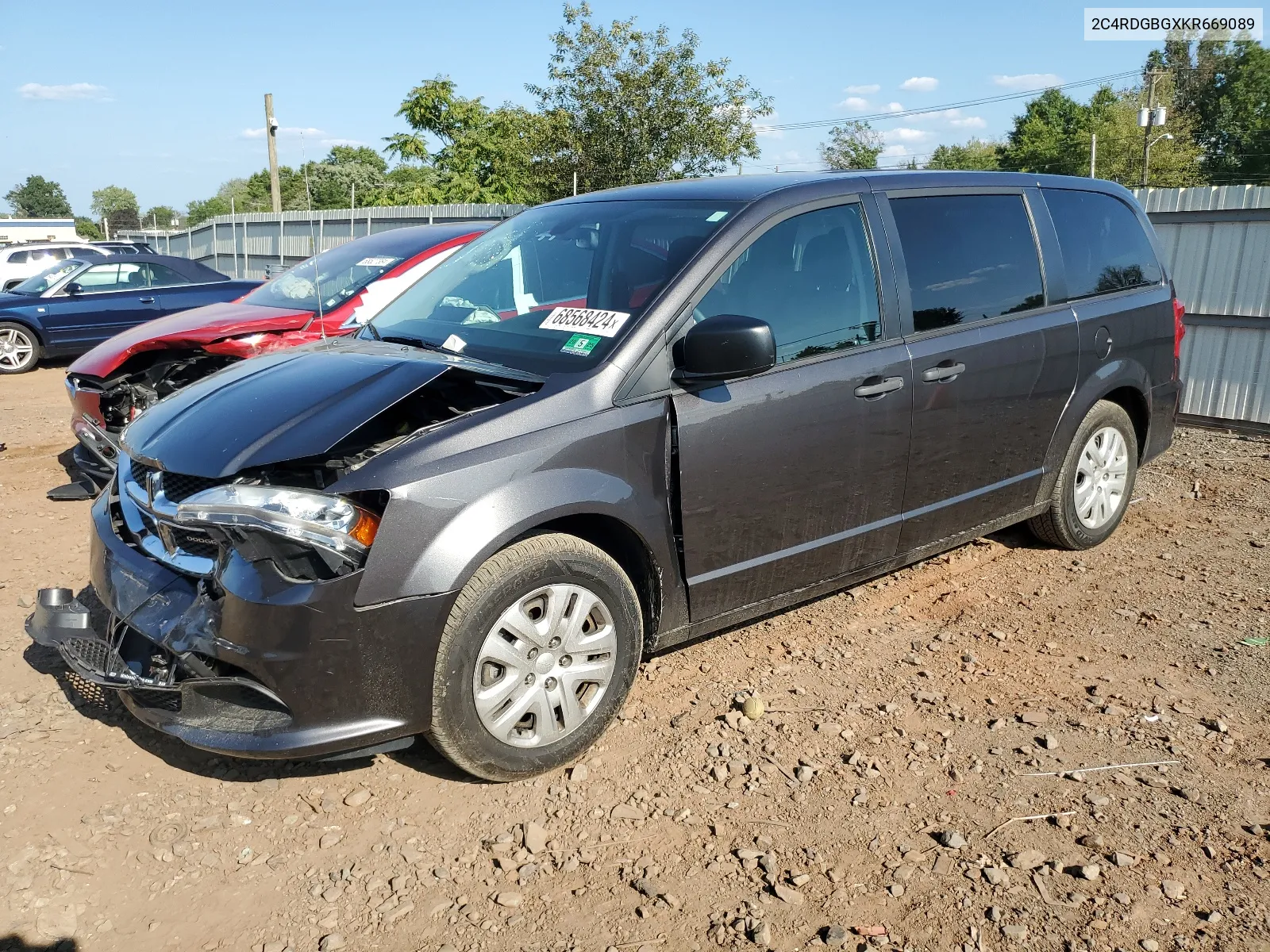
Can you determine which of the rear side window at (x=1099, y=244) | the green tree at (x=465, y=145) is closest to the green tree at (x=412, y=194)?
the green tree at (x=465, y=145)

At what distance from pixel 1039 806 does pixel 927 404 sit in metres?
1.70

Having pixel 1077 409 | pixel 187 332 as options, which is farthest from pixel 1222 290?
pixel 187 332

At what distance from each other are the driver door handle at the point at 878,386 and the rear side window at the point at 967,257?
29 cm

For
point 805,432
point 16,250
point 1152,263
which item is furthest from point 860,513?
point 16,250

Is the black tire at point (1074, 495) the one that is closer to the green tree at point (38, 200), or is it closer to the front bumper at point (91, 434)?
the front bumper at point (91, 434)

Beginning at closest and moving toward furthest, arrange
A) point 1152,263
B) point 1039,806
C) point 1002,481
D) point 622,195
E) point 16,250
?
1. point 1039,806
2. point 622,195
3. point 1002,481
4. point 1152,263
5. point 16,250

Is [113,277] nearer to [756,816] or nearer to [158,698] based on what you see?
[158,698]

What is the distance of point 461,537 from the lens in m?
2.97

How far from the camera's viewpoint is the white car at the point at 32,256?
872 inches

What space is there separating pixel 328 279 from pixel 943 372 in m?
4.94

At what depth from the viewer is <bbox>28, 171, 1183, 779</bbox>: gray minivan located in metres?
2.93

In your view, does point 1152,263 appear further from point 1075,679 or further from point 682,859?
point 682,859

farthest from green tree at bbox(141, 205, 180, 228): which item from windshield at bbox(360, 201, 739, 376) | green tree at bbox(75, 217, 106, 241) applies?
windshield at bbox(360, 201, 739, 376)

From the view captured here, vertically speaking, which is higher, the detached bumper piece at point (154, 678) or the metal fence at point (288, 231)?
the metal fence at point (288, 231)
